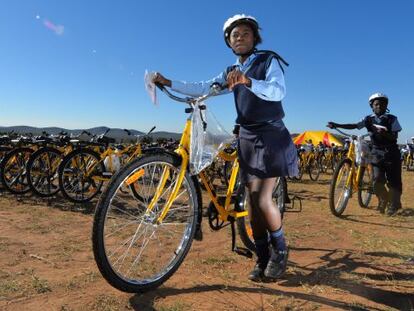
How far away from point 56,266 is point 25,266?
263mm

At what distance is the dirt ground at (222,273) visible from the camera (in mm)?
2875

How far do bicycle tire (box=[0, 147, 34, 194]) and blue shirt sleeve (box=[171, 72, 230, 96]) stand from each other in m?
5.89

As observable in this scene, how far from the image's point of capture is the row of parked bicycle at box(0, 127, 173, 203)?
7.54 m

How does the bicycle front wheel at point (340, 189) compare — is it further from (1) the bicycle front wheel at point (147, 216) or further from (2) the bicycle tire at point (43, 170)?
(2) the bicycle tire at point (43, 170)

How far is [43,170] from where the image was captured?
792 centimetres

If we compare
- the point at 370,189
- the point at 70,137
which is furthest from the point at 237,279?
the point at 70,137

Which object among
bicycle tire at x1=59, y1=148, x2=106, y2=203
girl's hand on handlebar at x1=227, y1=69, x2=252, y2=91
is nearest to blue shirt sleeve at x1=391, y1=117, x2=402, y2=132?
bicycle tire at x1=59, y1=148, x2=106, y2=203

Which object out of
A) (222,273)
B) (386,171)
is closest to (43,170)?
(222,273)

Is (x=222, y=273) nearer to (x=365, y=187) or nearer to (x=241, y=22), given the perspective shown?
(x=241, y=22)

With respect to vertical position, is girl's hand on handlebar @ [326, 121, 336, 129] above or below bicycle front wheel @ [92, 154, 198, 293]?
above

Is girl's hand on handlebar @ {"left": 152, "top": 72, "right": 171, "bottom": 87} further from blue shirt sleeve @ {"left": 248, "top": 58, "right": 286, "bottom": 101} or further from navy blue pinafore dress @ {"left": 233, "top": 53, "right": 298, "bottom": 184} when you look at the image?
blue shirt sleeve @ {"left": 248, "top": 58, "right": 286, "bottom": 101}

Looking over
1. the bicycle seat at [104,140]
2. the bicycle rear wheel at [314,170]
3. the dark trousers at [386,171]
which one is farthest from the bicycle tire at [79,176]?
the bicycle rear wheel at [314,170]

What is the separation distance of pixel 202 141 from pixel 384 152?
207 inches

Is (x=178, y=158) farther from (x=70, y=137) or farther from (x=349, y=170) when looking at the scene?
(x=70, y=137)
